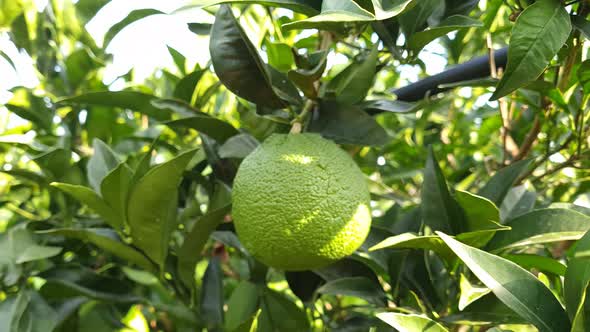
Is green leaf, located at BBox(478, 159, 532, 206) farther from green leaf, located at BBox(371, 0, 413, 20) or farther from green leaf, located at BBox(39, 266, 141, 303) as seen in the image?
green leaf, located at BBox(39, 266, 141, 303)

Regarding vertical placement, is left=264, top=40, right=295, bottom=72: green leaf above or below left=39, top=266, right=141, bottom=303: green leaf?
above

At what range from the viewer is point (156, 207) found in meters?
0.94

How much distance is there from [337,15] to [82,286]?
2.29 feet

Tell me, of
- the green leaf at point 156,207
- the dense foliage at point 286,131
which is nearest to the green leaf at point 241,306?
the dense foliage at point 286,131

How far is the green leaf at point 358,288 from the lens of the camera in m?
0.85

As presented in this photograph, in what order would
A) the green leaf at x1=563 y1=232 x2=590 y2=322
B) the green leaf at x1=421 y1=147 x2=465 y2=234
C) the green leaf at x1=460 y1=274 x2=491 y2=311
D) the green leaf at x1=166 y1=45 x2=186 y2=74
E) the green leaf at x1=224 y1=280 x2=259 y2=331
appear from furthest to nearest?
the green leaf at x1=166 y1=45 x2=186 y2=74, the green leaf at x1=224 y1=280 x2=259 y2=331, the green leaf at x1=421 y1=147 x2=465 y2=234, the green leaf at x1=460 y1=274 x2=491 y2=311, the green leaf at x1=563 y1=232 x2=590 y2=322

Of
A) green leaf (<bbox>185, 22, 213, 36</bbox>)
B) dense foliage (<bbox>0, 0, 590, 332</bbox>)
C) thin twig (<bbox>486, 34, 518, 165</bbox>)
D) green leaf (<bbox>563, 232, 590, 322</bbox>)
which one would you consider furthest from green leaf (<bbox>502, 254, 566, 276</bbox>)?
green leaf (<bbox>185, 22, 213, 36</bbox>)

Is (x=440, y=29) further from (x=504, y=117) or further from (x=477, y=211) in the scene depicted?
(x=504, y=117)

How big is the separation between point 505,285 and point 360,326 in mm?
318

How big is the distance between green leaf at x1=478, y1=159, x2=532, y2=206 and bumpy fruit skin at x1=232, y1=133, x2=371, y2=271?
0.63 ft

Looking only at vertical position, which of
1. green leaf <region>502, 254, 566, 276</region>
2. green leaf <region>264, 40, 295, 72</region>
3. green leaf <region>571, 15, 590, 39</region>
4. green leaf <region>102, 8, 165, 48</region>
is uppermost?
green leaf <region>571, 15, 590, 39</region>

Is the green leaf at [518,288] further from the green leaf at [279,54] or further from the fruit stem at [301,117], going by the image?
the green leaf at [279,54]

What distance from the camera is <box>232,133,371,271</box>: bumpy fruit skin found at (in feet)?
2.57

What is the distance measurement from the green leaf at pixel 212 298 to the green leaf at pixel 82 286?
13cm
